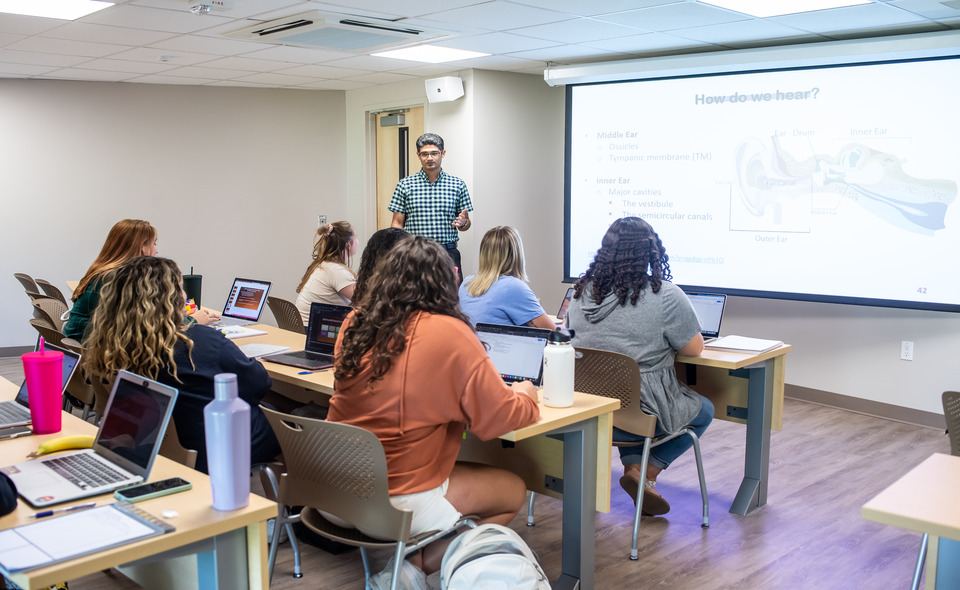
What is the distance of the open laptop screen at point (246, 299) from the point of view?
481 centimetres

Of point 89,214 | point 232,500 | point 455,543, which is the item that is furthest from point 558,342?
point 89,214

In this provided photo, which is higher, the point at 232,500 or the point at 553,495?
the point at 232,500

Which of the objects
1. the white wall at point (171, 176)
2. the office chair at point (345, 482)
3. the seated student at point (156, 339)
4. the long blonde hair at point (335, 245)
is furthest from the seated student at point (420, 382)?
the white wall at point (171, 176)

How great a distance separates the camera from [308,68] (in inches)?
267

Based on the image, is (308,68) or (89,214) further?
(89,214)

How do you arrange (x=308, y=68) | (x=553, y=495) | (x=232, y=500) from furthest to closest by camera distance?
(x=308, y=68) < (x=553, y=495) < (x=232, y=500)

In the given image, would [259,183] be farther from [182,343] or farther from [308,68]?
[182,343]

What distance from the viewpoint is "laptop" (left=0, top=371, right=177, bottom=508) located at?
1926mm

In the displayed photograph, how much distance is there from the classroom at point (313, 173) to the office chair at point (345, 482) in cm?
285

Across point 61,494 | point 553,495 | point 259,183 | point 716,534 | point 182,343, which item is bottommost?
point 716,534

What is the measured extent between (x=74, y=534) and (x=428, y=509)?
3.27 feet

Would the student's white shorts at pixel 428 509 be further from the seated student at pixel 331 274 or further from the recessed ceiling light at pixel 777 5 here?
the recessed ceiling light at pixel 777 5

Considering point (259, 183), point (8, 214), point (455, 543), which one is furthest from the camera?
point (259, 183)

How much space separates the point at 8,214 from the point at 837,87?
267 inches
